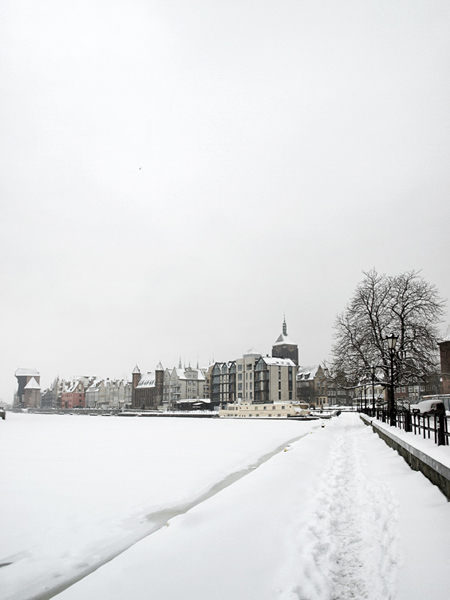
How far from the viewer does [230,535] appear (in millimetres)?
7512

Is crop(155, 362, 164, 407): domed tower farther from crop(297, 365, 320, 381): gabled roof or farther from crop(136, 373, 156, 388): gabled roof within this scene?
crop(297, 365, 320, 381): gabled roof

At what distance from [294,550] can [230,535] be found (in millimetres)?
1092

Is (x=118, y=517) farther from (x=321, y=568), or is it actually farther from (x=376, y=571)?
(x=376, y=571)

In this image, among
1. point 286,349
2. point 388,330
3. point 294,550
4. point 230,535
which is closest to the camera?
point 294,550

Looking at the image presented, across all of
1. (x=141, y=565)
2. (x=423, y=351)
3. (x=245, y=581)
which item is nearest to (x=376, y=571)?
(x=245, y=581)

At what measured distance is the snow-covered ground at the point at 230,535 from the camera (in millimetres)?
5770

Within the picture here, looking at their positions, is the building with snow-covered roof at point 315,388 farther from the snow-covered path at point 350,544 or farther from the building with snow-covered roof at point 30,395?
the building with snow-covered roof at point 30,395

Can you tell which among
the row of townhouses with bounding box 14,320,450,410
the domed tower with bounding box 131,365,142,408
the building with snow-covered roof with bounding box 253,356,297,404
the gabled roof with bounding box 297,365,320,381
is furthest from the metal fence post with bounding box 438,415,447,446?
the domed tower with bounding box 131,365,142,408

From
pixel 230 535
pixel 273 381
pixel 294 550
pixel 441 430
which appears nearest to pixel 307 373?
pixel 273 381

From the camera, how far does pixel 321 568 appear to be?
6.43 m

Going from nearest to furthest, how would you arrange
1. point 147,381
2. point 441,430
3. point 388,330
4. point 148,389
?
point 441,430
point 388,330
point 148,389
point 147,381

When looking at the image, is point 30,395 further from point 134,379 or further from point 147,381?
point 147,381

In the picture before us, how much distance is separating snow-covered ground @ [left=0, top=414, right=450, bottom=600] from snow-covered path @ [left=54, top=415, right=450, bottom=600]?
0.9 inches

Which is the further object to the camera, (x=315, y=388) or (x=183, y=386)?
(x=183, y=386)
